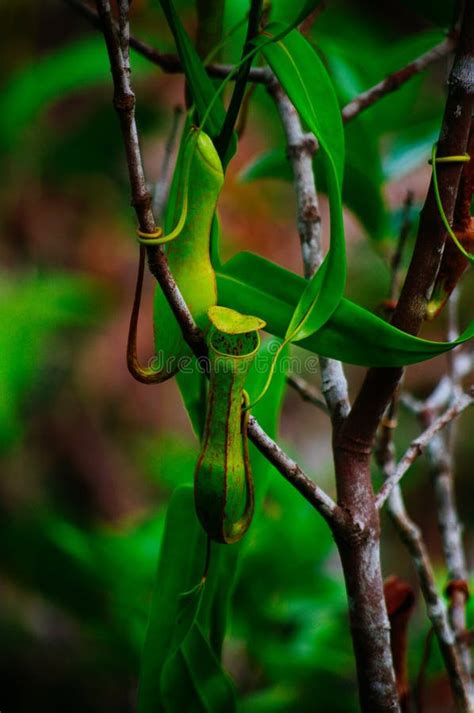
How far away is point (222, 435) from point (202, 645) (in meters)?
0.22

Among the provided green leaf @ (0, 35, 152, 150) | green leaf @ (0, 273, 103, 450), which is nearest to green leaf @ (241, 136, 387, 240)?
Answer: green leaf @ (0, 35, 152, 150)

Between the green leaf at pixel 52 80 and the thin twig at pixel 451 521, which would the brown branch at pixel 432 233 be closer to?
the thin twig at pixel 451 521

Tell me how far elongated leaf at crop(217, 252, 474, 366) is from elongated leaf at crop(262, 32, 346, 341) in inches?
0.7

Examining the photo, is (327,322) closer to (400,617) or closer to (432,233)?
(432,233)

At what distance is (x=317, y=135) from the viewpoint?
1.45 feet

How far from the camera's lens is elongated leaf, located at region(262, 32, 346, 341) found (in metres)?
0.43

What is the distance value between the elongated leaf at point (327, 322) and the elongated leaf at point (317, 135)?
17mm

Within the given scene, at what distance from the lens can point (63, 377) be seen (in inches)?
87.7

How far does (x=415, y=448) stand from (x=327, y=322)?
15 centimetres

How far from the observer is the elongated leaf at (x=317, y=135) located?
0.43 m

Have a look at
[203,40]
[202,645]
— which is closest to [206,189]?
[203,40]

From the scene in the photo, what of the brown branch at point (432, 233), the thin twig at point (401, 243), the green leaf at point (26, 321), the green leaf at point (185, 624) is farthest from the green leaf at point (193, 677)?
the green leaf at point (26, 321)

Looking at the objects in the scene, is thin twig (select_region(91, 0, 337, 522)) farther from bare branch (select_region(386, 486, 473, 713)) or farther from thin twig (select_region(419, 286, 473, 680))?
thin twig (select_region(419, 286, 473, 680))

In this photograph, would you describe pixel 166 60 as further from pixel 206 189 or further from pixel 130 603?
pixel 130 603
